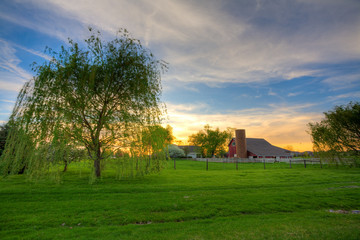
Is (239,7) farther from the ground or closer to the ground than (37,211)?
farther from the ground

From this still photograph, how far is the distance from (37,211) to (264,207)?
9.61m

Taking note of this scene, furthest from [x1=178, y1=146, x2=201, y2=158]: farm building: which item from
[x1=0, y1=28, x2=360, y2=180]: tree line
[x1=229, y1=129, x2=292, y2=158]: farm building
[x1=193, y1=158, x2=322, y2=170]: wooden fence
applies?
[x1=0, y1=28, x2=360, y2=180]: tree line

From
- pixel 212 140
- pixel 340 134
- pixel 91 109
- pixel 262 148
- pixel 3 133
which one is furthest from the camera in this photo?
pixel 212 140

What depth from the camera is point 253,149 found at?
52.1 metres

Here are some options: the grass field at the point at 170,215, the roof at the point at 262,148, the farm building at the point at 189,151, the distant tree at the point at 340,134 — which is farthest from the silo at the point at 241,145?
the grass field at the point at 170,215

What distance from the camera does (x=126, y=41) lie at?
14.4 m

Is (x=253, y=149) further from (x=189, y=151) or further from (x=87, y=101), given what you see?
(x=87, y=101)

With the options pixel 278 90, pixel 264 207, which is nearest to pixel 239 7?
pixel 264 207

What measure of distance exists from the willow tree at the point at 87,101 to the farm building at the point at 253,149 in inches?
1523

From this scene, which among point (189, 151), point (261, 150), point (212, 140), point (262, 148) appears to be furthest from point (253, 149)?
point (189, 151)

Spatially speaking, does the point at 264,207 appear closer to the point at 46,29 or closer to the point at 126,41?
the point at 126,41

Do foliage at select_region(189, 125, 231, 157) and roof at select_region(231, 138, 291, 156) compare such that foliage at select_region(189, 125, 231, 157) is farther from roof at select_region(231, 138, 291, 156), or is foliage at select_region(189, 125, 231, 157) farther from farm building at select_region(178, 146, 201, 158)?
roof at select_region(231, 138, 291, 156)

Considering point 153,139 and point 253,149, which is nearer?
point 153,139

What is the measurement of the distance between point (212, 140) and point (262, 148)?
20.3m
